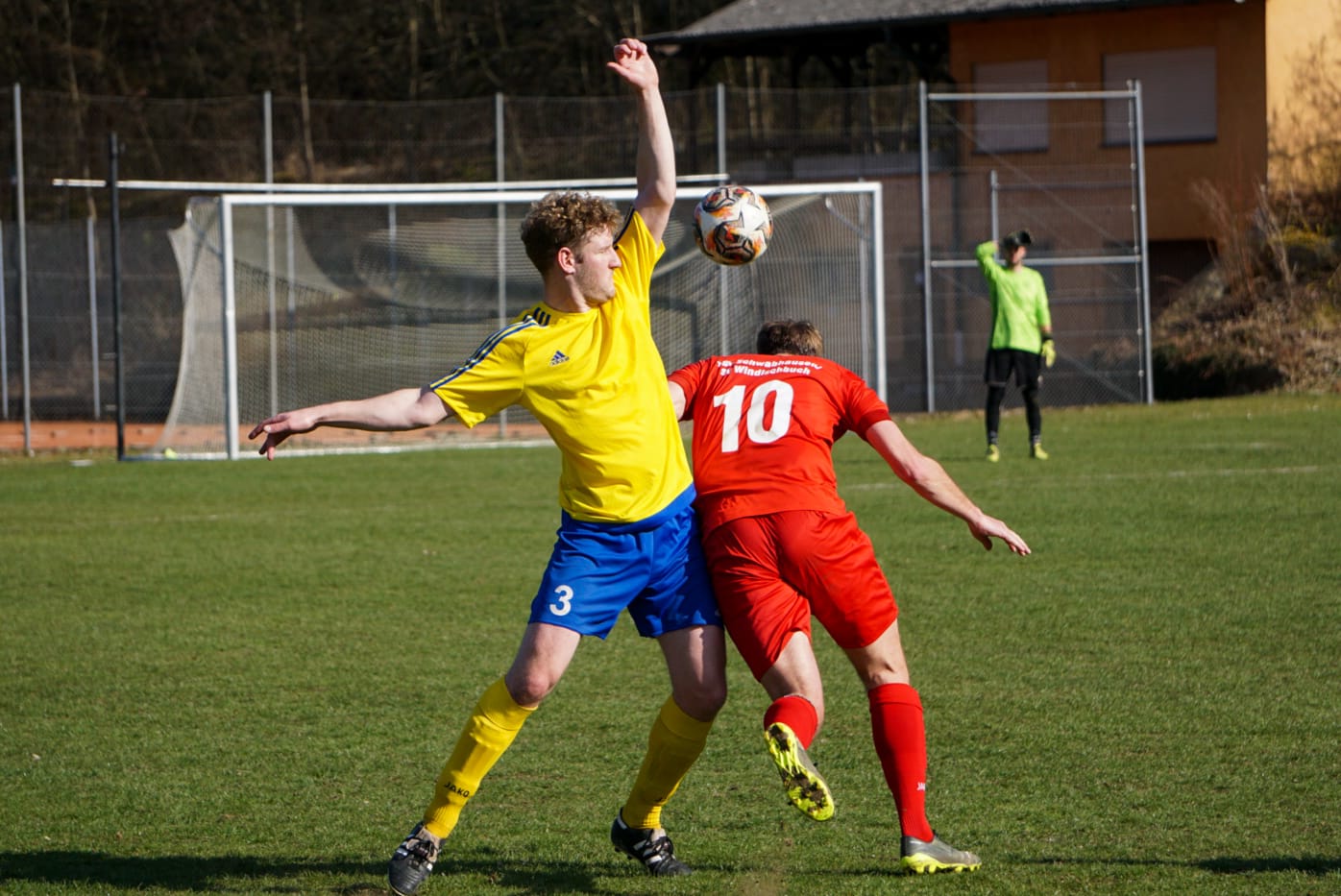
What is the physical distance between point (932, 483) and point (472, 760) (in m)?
1.49

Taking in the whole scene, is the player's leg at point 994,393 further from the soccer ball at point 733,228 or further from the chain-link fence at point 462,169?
the soccer ball at point 733,228

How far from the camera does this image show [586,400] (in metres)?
4.25

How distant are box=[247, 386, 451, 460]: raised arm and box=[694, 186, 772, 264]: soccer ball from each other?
168cm

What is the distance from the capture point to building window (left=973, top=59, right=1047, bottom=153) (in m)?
24.6

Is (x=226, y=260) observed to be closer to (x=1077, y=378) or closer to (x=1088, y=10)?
(x=1077, y=378)

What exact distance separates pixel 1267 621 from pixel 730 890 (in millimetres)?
4245

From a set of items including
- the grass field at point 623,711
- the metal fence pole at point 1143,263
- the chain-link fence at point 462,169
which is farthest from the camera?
the chain-link fence at point 462,169

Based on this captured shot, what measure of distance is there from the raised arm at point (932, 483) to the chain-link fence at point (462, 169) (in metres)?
16.2

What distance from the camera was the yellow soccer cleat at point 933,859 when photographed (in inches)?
166

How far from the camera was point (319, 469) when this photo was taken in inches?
645

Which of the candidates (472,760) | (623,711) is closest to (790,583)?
(472,760)

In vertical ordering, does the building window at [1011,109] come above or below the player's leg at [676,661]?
above

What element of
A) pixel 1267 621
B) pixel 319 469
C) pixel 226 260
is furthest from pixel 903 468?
pixel 226 260

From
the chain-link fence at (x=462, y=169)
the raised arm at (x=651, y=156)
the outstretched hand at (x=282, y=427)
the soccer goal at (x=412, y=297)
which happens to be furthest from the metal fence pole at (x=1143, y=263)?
the outstretched hand at (x=282, y=427)
